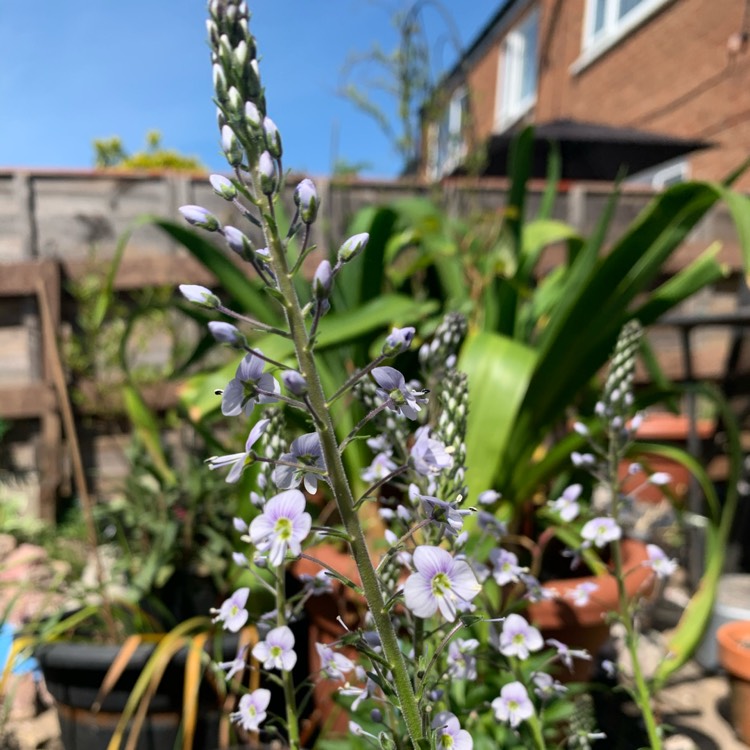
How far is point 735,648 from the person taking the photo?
5.18 feet

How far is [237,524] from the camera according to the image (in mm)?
686

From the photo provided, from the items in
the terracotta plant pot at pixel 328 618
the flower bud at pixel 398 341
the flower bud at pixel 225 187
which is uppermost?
the flower bud at pixel 225 187

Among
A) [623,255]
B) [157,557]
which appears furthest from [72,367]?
[623,255]

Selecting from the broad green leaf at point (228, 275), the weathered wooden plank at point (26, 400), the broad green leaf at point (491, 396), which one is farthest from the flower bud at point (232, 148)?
the weathered wooden plank at point (26, 400)

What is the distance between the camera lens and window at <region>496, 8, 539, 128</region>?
974 cm

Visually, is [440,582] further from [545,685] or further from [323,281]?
[545,685]

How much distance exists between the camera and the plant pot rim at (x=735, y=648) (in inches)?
60.9

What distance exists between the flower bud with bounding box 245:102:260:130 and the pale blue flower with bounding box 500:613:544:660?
636 mm

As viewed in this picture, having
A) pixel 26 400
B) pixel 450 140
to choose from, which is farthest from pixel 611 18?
pixel 26 400

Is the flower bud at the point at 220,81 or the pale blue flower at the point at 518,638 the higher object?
the flower bud at the point at 220,81

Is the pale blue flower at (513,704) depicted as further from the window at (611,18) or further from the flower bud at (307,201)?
the window at (611,18)

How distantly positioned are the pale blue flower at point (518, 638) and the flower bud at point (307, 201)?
1.87 ft

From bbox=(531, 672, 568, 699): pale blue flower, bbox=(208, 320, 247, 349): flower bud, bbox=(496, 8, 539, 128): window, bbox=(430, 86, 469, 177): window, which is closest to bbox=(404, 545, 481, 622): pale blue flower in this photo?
bbox=(208, 320, 247, 349): flower bud

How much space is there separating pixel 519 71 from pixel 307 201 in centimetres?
1135
